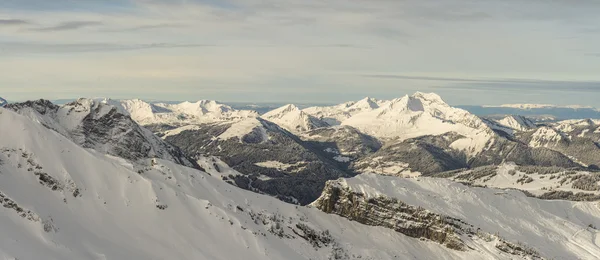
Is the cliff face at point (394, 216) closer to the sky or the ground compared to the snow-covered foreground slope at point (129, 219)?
closer to the ground

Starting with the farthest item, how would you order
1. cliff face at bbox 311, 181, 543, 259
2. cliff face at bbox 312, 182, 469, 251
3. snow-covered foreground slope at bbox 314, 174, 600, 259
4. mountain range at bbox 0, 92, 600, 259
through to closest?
snow-covered foreground slope at bbox 314, 174, 600, 259 < cliff face at bbox 312, 182, 469, 251 < cliff face at bbox 311, 181, 543, 259 < mountain range at bbox 0, 92, 600, 259

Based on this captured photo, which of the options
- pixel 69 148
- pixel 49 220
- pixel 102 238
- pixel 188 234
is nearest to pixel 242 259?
pixel 188 234

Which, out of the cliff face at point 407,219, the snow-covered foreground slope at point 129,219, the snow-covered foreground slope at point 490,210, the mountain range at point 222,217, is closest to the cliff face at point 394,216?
the cliff face at point 407,219

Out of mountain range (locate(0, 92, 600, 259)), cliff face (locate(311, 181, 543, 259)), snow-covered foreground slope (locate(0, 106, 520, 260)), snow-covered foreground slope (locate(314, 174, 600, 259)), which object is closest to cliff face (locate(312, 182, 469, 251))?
cliff face (locate(311, 181, 543, 259))

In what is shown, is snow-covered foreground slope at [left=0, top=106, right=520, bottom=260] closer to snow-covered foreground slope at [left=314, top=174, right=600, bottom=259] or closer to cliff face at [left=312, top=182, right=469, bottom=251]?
cliff face at [left=312, top=182, right=469, bottom=251]

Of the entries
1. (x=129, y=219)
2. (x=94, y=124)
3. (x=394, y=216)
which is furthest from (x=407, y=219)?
(x=94, y=124)

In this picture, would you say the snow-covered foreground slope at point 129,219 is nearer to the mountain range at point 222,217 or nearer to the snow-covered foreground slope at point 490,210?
the mountain range at point 222,217
